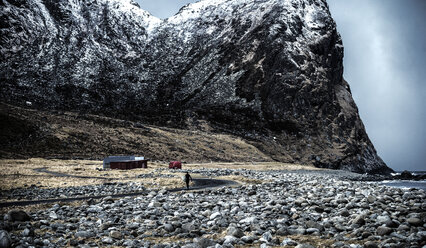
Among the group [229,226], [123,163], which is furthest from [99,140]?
[229,226]

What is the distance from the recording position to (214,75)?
160 meters

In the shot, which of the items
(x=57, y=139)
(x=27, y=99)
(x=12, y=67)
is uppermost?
(x=12, y=67)

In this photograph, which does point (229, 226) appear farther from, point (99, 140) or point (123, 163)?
point (99, 140)

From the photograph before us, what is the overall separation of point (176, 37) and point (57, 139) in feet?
441

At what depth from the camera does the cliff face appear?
13000 cm

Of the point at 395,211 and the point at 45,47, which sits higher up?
the point at 45,47

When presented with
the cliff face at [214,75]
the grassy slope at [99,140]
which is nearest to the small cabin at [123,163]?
the grassy slope at [99,140]

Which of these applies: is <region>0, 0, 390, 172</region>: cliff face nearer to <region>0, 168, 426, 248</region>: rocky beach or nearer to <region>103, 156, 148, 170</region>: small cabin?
<region>103, 156, 148, 170</region>: small cabin

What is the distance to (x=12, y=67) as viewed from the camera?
136m

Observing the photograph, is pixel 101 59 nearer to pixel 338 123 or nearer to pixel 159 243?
pixel 338 123

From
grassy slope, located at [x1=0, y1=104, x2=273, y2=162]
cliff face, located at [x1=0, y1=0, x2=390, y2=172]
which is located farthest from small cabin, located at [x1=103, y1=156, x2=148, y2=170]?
cliff face, located at [x1=0, y1=0, x2=390, y2=172]

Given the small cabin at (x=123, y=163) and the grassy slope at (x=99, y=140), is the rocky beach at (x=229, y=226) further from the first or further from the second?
the grassy slope at (x=99, y=140)

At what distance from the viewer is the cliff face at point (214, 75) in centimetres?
13000

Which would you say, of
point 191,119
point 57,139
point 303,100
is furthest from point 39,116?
point 303,100
